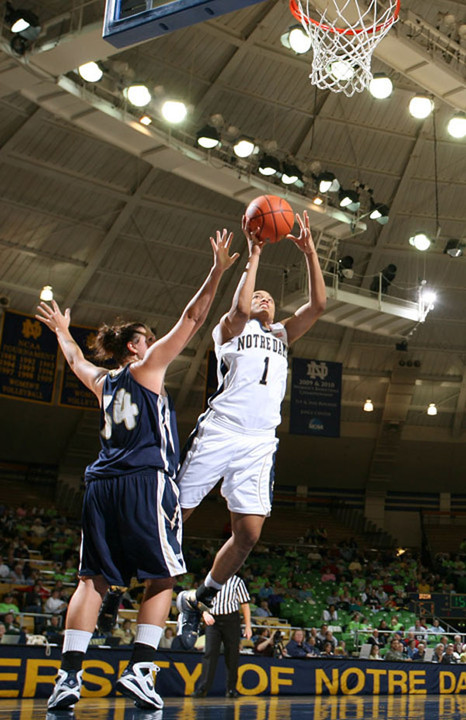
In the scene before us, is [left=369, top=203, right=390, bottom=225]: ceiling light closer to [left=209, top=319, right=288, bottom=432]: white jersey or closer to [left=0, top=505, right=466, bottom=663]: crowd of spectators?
[left=0, top=505, right=466, bottom=663]: crowd of spectators

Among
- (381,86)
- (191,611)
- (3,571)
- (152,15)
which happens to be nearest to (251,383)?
(191,611)

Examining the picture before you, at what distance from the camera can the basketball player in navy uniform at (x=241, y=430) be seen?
5.64 metres

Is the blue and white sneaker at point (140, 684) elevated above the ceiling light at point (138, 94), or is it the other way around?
the ceiling light at point (138, 94)

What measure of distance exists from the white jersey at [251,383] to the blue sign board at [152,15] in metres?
2.23

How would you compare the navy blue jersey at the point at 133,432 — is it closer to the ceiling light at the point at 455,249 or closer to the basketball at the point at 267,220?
the basketball at the point at 267,220

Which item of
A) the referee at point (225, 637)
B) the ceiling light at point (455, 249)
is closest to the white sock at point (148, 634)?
the referee at point (225, 637)

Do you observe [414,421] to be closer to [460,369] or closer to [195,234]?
[460,369]

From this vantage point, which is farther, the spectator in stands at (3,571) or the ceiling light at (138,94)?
the spectator in stands at (3,571)

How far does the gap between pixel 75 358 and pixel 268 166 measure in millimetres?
13644

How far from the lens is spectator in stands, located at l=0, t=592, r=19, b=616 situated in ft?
46.4

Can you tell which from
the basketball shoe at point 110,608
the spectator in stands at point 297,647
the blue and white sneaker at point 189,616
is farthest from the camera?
the spectator in stands at point 297,647

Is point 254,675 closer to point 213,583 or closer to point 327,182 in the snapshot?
point 213,583

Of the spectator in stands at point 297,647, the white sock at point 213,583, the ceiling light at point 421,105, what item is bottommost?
the white sock at point 213,583

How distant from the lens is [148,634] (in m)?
4.35
